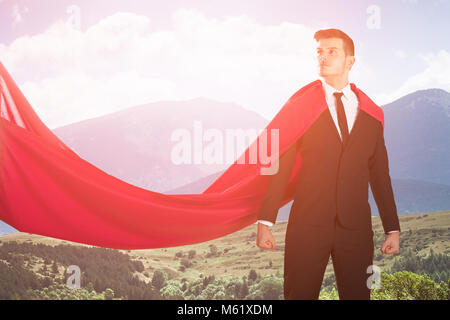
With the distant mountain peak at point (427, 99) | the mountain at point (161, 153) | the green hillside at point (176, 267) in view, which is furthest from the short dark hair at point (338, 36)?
the distant mountain peak at point (427, 99)

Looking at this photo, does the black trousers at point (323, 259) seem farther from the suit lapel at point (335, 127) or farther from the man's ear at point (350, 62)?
the man's ear at point (350, 62)

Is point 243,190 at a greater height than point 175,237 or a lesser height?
greater

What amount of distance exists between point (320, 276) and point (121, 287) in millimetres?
3908

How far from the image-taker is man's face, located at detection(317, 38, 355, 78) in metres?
3.00

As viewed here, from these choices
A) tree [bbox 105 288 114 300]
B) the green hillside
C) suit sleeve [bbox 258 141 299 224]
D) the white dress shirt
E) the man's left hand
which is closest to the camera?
suit sleeve [bbox 258 141 299 224]

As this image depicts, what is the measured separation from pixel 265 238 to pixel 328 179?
0.59 metres

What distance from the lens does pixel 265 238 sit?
2812mm

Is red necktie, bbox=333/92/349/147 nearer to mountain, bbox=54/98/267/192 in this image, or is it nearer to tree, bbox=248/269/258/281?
tree, bbox=248/269/258/281

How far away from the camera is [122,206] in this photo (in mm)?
3035

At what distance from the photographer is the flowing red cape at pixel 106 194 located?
290 cm

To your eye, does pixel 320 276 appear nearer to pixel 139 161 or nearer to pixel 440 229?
pixel 440 229

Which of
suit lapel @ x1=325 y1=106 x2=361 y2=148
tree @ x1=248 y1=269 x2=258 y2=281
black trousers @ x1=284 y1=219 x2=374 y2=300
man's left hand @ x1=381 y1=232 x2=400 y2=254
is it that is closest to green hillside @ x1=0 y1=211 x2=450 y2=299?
tree @ x1=248 y1=269 x2=258 y2=281

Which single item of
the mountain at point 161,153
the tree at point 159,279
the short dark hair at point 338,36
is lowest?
the tree at point 159,279
